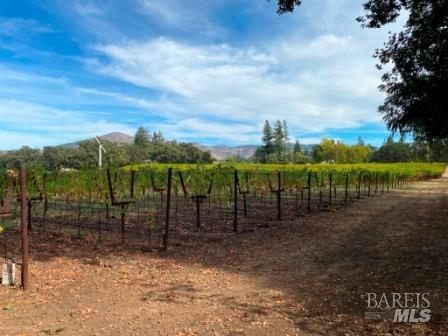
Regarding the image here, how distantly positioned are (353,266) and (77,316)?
4.88 m

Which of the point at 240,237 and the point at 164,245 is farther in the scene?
the point at 240,237

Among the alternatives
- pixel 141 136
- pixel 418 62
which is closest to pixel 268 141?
pixel 141 136

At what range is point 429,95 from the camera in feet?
47.9

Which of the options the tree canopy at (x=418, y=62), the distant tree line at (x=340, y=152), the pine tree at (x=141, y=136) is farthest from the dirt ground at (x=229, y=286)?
the pine tree at (x=141, y=136)

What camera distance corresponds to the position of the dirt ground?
4719mm

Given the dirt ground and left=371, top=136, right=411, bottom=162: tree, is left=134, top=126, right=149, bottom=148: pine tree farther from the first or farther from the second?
the dirt ground

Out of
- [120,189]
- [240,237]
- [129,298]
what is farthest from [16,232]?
[129,298]

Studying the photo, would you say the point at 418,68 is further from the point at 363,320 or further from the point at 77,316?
the point at 77,316

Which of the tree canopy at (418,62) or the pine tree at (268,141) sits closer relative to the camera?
the tree canopy at (418,62)

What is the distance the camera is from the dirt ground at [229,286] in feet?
15.5

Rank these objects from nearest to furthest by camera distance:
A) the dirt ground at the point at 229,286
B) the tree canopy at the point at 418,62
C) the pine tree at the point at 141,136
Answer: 1. the dirt ground at the point at 229,286
2. the tree canopy at the point at 418,62
3. the pine tree at the point at 141,136

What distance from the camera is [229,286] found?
6363mm

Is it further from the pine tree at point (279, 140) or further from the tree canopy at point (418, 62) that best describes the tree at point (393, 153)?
the tree canopy at point (418, 62)

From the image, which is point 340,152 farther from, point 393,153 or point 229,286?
point 229,286
